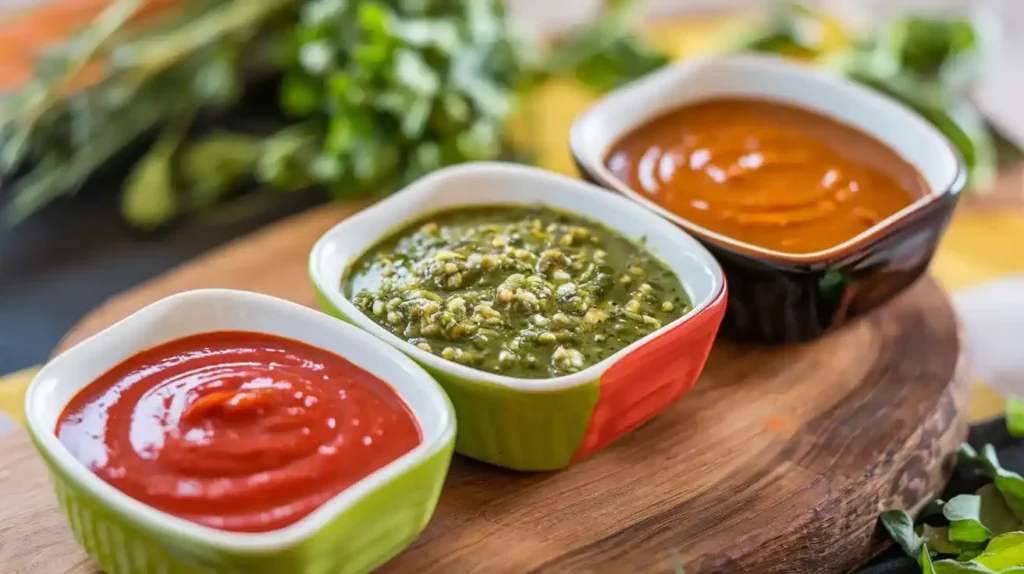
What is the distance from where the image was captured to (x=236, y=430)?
1662 mm

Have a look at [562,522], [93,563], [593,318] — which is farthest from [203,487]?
[593,318]

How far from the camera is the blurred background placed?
285 cm

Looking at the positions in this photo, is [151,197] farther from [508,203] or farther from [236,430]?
[236,430]

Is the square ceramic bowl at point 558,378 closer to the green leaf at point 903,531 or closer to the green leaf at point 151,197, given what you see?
the green leaf at point 903,531

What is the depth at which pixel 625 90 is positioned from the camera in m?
2.64

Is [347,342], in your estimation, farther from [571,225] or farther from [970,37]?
[970,37]

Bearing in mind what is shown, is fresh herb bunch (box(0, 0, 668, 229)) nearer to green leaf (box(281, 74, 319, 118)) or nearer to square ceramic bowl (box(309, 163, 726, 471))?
green leaf (box(281, 74, 319, 118))

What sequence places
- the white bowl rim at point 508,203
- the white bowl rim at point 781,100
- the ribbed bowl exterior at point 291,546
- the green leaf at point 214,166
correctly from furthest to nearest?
the green leaf at point 214,166
the white bowl rim at point 781,100
the white bowl rim at point 508,203
the ribbed bowl exterior at point 291,546

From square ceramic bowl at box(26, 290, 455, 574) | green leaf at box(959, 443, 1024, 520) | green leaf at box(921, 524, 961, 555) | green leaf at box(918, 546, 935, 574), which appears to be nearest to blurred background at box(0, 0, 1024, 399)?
green leaf at box(959, 443, 1024, 520)

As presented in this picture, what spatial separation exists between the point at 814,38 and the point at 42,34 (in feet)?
7.68

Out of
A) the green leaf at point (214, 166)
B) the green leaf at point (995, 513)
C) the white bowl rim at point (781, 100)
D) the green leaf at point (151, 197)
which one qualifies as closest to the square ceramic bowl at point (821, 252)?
the white bowl rim at point (781, 100)

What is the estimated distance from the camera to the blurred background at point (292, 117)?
285 centimetres

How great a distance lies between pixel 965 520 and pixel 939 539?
6cm

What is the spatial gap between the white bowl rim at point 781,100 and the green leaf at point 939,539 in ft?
1.70
